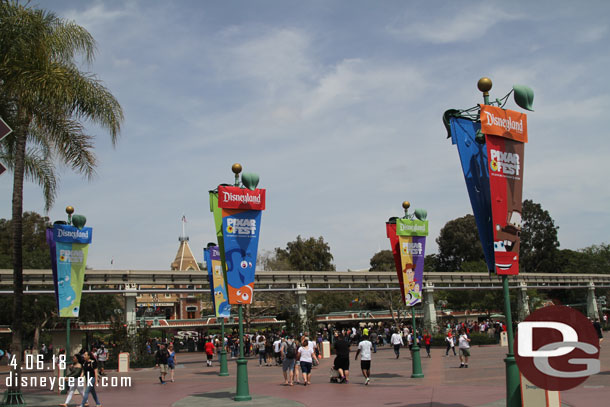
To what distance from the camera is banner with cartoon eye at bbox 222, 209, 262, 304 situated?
15352 millimetres

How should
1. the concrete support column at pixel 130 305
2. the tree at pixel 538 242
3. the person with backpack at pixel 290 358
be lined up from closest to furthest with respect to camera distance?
1. the person with backpack at pixel 290 358
2. the concrete support column at pixel 130 305
3. the tree at pixel 538 242

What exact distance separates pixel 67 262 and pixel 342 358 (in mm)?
9601

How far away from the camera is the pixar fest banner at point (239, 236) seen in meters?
15.3

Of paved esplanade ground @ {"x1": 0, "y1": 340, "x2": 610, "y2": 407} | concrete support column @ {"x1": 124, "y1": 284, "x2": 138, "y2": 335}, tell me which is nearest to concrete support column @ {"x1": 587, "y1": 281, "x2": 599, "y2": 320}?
paved esplanade ground @ {"x1": 0, "y1": 340, "x2": 610, "y2": 407}

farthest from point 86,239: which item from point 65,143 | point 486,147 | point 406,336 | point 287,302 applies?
point 287,302

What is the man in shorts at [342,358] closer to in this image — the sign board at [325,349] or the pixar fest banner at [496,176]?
the pixar fest banner at [496,176]

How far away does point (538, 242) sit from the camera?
3216 inches

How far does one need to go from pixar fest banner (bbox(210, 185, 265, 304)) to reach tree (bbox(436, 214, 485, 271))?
68.5 meters

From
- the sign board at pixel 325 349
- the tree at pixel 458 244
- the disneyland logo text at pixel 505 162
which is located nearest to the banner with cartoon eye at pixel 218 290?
the sign board at pixel 325 349

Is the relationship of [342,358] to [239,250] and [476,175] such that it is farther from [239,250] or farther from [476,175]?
[476,175]

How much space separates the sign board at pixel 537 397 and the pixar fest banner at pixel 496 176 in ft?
7.79

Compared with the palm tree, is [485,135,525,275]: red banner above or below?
below

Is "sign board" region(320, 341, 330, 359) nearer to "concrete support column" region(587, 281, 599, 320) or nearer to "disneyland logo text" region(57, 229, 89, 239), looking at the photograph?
"disneyland logo text" region(57, 229, 89, 239)

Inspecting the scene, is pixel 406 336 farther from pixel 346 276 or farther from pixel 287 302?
pixel 287 302
